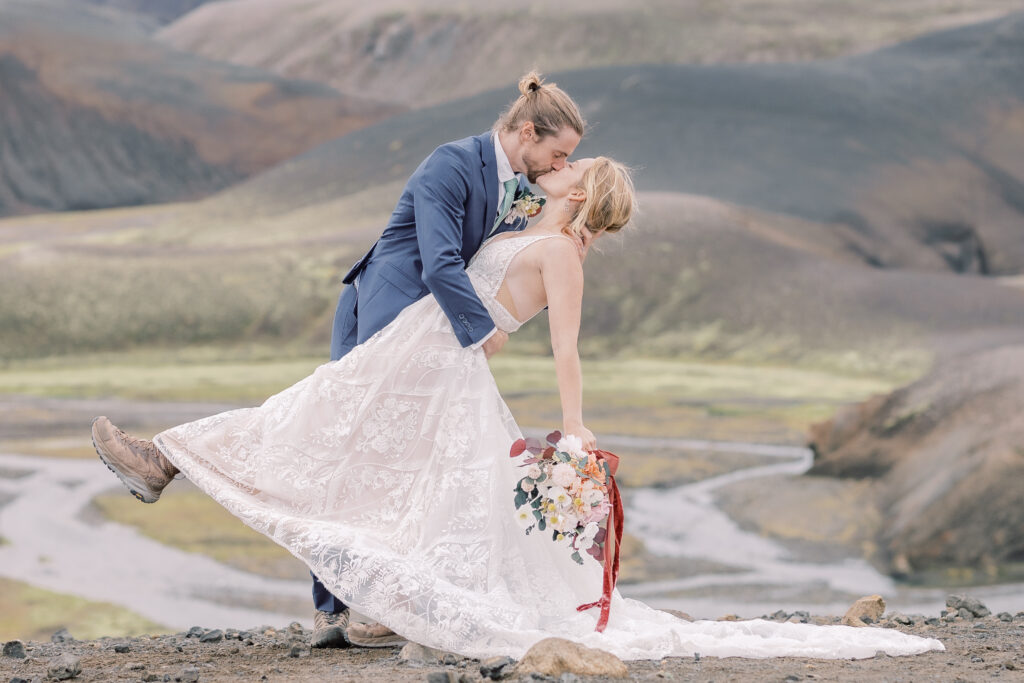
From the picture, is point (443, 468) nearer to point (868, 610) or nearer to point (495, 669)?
point (495, 669)

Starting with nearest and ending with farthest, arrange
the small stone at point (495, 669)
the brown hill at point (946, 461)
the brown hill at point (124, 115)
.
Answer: the small stone at point (495, 669), the brown hill at point (946, 461), the brown hill at point (124, 115)

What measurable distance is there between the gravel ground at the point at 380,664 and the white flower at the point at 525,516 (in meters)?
0.35

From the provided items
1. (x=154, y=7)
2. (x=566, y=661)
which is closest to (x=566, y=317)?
(x=566, y=661)

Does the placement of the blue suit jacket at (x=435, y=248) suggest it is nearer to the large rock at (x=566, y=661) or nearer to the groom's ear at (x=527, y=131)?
the groom's ear at (x=527, y=131)

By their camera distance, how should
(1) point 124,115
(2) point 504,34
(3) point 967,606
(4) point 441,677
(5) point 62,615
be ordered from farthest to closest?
1. (2) point 504,34
2. (1) point 124,115
3. (5) point 62,615
4. (3) point 967,606
5. (4) point 441,677

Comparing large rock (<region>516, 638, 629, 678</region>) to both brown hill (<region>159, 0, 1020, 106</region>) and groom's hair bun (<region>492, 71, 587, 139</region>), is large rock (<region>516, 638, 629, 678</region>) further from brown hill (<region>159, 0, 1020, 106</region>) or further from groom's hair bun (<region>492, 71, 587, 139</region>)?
brown hill (<region>159, 0, 1020, 106</region>)

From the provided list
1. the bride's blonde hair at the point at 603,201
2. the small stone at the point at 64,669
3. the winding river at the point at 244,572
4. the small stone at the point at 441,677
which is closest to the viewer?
the small stone at the point at 441,677

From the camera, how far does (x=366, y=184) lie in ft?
38.1

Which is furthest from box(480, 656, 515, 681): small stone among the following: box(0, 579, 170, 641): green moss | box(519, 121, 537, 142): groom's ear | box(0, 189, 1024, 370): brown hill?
box(0, 189, 1024, 370): brown hill

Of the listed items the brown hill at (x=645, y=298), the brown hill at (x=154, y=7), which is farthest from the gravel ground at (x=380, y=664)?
the brown hill at (x=154, y=7)

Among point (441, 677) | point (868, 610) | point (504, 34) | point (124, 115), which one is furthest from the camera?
point (504, 34)

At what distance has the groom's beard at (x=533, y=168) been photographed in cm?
272

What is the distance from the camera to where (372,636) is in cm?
287

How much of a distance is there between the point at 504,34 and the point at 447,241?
1281 cm
